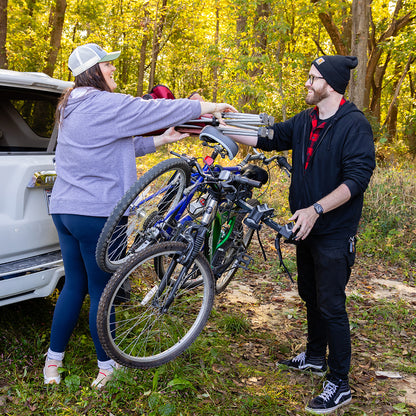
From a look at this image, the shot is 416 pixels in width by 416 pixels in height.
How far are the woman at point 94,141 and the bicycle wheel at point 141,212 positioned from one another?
13 cm

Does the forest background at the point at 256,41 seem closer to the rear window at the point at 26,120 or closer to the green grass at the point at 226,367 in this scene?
the rear window at the point at 26,120

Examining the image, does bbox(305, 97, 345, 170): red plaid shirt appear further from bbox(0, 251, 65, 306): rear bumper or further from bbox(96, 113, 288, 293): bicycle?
bbox(0, 251, 65, 306): rear bumper

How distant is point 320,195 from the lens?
2.97 m

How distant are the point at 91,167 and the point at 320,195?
1497mm

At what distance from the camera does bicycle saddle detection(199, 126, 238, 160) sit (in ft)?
9.26

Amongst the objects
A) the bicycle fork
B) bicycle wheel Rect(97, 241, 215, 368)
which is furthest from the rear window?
the bicycle fork

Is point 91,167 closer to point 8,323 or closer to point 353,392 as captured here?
point 8,323

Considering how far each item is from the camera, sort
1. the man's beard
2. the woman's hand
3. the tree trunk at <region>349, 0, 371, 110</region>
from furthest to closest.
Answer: the tree trunk at <region>349, 0, 371, 110</region> < the woman's hand < the man's beard

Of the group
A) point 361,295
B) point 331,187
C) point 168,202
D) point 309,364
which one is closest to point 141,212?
point 168,202

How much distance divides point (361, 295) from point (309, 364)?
76.2 inches

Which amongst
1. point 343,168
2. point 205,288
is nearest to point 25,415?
point 205,288

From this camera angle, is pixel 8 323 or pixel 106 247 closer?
pixel 106 247

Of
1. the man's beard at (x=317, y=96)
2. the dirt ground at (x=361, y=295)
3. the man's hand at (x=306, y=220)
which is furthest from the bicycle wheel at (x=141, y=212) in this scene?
the dirt ground at (x=361, y=295)

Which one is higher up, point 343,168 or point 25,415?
point 343,168
